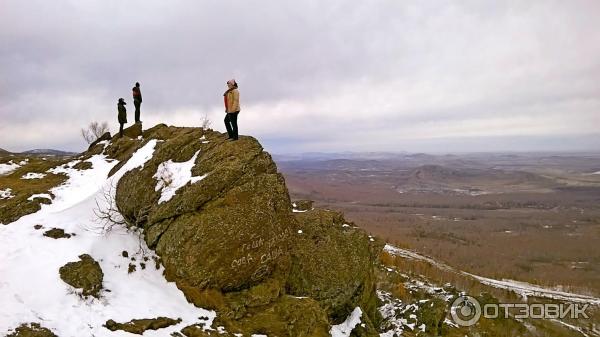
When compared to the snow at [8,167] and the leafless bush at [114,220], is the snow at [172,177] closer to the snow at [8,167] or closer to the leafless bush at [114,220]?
the leafless bush at [114,220]

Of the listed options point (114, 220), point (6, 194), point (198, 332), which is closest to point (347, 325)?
point (198, 332)

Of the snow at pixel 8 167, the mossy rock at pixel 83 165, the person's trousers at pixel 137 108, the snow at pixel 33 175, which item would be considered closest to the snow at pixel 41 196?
the mossy rock at pixel 83 165

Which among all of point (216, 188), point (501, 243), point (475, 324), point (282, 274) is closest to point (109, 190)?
point (216, 188)

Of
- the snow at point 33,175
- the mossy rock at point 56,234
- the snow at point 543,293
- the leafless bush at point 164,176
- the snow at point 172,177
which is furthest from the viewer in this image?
the snow at point 543,293

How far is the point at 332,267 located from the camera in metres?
14.2

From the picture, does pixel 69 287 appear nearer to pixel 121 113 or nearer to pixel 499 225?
pixel 121 113

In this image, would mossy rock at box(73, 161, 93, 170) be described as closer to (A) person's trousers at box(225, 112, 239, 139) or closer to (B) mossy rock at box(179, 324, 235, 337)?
(A) person's trousers at box(225, 112, 239, 139)

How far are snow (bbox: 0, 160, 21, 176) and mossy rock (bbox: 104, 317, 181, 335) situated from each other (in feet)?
63.3

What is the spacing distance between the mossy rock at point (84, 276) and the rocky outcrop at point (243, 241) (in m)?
2.10

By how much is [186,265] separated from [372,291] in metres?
8.77

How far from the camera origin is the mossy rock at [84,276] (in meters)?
10.3

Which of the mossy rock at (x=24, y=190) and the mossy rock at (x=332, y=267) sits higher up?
the mossy rock at (x=24, y=190)

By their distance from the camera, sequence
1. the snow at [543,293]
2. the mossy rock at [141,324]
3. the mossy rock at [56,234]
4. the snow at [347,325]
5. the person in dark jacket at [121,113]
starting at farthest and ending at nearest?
the snow at [543,293]
the person in dark jacket at [121,113]
the snow at [347,325]
the mossy rock at [56,234]
the mossy rock at [141,324]

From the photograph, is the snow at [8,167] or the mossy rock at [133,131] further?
the mossy rock at [133,131]
